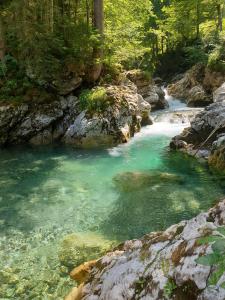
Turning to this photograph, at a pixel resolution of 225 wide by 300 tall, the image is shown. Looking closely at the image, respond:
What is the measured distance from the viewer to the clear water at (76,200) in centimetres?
606

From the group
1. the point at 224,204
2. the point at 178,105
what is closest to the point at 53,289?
the point at 224,204

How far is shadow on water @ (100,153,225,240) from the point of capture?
7.56m

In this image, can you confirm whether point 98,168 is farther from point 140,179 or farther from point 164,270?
point 164,270

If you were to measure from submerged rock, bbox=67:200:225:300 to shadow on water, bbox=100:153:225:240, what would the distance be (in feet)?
9.21

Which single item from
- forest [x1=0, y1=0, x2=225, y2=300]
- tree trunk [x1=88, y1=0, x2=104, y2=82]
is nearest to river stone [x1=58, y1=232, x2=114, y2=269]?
forest [x1=0, y1=0, x2=225, y2=300]

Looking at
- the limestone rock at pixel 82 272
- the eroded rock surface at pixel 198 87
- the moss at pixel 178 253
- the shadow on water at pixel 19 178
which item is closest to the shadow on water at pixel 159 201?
the limestone rock at pixel 82 272

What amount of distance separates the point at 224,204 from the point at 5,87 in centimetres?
1410

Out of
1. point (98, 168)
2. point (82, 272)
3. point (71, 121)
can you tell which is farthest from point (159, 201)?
point (71, 121)

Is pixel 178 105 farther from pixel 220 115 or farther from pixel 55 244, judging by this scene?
pixel 55 244

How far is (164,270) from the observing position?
349 cm

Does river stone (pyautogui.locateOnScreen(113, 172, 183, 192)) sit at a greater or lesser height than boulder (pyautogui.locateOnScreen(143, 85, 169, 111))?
lesser

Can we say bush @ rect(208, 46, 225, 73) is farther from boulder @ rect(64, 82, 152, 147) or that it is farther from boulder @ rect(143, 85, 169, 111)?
boulder @ rect(64, 82, 152, 147)

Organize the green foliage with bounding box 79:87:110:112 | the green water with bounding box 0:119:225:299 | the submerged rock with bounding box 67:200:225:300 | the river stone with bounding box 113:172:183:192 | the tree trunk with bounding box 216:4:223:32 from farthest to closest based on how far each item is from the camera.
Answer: the tree trunk with bounding box 216:4:223:32 → the green foliage with bounding box 79:87:110:112 → the river stone with bounding box 113:172:183:192 → the green water with bounding box 0:119:225:299 → the submerged rock with bounding box 67:200:225:300

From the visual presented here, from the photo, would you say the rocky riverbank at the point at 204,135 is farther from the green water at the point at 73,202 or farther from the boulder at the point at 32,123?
the boulder at the point at 32,123
